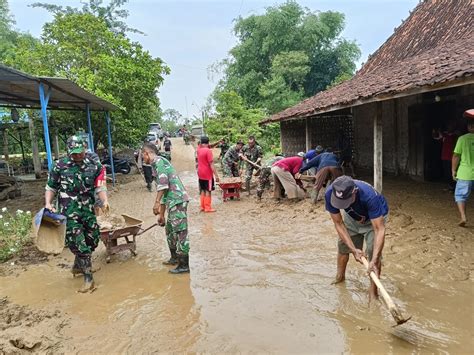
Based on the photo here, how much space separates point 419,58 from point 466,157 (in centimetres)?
348

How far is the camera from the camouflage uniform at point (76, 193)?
4582mm

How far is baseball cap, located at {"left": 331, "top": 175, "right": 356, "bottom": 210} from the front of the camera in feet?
10.7

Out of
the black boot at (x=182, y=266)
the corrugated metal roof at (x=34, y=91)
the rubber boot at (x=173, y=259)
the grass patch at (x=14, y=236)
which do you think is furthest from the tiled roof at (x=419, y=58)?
the grass patch at (x=14, y=236)

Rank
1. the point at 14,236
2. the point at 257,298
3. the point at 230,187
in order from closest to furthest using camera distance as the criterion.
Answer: the point at 257,298 → the point at 14,236 → the point at 230,187

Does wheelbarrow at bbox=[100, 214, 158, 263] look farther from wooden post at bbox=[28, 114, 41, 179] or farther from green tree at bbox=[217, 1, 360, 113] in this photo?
green tree at bbox=[217, 1, 360, 113]

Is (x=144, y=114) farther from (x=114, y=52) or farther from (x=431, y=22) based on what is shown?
(x=431, y=22)

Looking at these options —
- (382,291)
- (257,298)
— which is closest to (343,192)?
(382,291)

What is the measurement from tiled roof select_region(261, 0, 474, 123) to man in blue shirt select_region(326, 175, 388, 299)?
7.72 ft

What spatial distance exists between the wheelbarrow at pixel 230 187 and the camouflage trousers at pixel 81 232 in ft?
16.2

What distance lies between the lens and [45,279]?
198 inches

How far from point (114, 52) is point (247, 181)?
10.3 metres

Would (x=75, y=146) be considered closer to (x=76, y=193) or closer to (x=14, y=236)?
(x=76, y=193)

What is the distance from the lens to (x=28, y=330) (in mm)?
3629

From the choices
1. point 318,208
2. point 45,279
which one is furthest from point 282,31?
point 45,279
